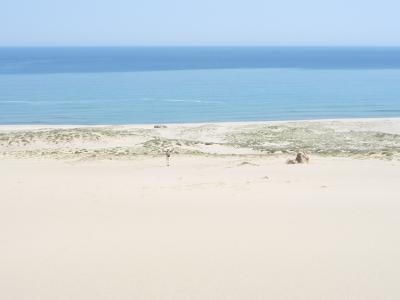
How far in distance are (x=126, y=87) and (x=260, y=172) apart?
52182mm

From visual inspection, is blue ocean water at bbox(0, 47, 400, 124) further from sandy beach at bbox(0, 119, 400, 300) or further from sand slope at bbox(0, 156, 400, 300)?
sand slope at bbox(0, 156, 400, 300)

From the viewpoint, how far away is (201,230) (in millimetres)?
8922

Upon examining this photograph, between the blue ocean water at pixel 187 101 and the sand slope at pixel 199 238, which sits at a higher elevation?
the blue ocean water at pixel 187 101

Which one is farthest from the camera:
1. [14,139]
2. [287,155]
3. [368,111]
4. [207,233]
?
[368,111]

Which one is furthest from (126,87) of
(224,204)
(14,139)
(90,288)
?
(90,288)

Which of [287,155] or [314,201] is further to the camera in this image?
[287,155]

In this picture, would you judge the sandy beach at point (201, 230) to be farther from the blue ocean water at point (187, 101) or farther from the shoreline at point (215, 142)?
the blue ocean water at point (187, 101)

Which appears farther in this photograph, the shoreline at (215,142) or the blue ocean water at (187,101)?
the blue ocean water at (187,101)

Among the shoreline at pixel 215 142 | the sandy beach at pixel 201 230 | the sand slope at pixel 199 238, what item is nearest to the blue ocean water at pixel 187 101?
the shoreline at pixel 215 142

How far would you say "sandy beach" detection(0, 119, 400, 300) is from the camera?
6.56 m

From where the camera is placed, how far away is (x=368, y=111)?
1810 inches

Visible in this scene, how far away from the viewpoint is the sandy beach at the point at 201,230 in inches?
258

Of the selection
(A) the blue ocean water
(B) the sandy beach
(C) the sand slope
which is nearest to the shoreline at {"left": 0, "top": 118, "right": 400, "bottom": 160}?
(B) the sandy beach

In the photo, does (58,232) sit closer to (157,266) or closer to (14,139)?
(157,266)
